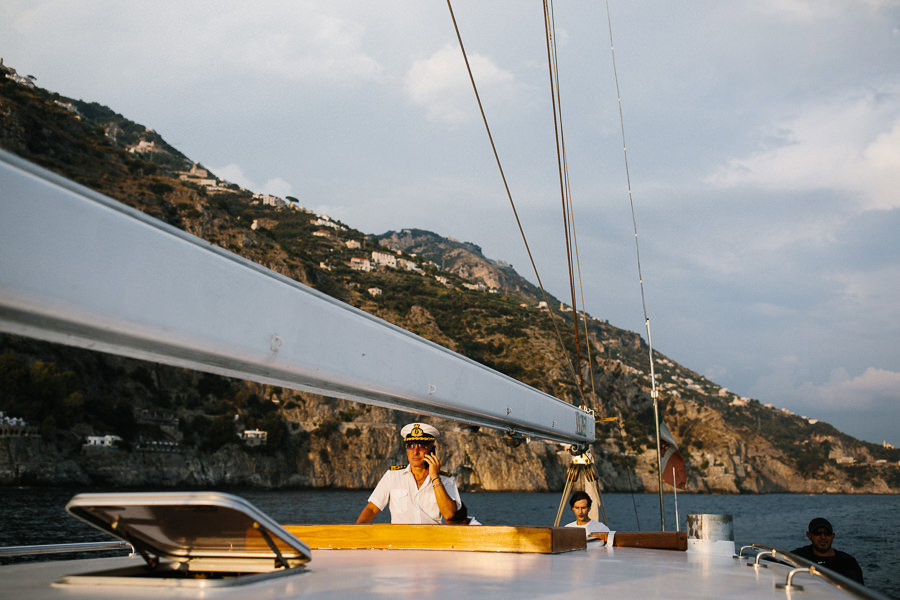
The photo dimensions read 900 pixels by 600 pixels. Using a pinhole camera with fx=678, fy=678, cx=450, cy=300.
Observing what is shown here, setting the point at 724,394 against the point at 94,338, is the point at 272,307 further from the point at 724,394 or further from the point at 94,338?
the point at 724,394

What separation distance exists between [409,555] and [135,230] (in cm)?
206

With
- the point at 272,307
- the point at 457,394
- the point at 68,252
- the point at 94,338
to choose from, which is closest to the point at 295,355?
the point at 272,307

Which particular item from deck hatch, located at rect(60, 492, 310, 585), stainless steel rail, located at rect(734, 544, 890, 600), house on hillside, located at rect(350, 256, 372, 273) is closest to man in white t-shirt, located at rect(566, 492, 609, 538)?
stainless steel rail, located at rect(734, 544, 890, 600)

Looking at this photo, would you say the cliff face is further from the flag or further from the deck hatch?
the deck hatch

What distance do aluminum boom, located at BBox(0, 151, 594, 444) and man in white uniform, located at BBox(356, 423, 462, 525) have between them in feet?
6.36

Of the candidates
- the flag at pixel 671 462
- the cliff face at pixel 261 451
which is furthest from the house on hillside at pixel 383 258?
the flag at pixel 671 462

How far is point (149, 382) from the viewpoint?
198 ft

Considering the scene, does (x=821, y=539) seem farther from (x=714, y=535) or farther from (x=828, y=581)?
(x=828, y=581)

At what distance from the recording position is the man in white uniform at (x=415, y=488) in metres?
4.56

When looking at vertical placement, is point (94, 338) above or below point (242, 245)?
below

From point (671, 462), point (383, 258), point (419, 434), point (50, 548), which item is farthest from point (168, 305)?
point (383, 258)

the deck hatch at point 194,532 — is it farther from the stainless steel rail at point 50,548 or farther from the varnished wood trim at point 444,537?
the varnished wood trim at point 444,537

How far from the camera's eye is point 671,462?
822 centimetres

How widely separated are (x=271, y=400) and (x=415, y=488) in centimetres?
6740
